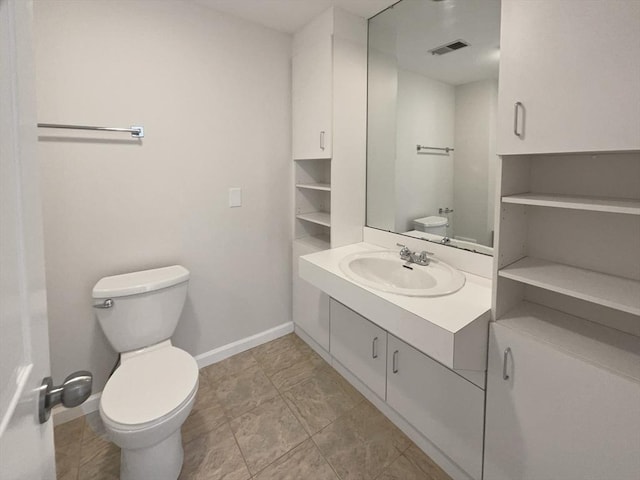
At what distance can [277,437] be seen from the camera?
165 cm

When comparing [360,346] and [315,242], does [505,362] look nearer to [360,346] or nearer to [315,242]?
[360,346]

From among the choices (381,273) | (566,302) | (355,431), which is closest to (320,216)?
(381,273)

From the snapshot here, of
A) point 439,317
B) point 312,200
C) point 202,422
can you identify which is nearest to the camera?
point 439,317

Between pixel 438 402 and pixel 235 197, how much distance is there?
1.69 meters

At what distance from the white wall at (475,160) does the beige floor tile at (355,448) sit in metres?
1.12

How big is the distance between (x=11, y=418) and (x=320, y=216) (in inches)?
83.5

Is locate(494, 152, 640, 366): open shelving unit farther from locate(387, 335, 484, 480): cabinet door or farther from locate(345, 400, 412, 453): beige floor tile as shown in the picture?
locate(345, 400, 412, 453): beige floor tile

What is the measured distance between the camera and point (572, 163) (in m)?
1.22

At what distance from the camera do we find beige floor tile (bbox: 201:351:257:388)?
2.12 metres

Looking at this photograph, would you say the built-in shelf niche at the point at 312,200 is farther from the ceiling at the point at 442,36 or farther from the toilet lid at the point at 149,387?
the toilet lid at the point at 149,387

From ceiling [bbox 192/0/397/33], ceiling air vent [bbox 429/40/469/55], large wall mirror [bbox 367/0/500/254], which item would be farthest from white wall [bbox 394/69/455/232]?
ceiling [bbox 192/0/397/33]

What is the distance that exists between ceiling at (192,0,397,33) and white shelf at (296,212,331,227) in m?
1.30

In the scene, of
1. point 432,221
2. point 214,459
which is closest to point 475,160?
point 432,221

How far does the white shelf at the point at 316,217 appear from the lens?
2.29 m
